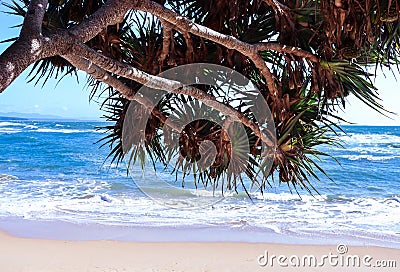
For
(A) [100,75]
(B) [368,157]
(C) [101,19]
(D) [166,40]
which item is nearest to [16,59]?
(C) [101,19]

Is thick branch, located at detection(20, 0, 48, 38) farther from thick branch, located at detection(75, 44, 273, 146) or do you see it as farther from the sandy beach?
the sandy beach

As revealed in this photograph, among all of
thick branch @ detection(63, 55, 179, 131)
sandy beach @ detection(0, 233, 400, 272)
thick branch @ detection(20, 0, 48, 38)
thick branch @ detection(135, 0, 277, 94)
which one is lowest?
sandy beach @ detection(0, 233, 400, 272)

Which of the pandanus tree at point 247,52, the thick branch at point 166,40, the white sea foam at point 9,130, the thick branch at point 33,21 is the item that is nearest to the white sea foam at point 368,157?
the pandanus tree at point 247,52

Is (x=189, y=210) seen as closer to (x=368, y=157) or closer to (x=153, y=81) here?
(x=153, y=81)

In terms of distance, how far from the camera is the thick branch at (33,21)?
44.2 inches

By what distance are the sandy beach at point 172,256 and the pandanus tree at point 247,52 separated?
152 cm

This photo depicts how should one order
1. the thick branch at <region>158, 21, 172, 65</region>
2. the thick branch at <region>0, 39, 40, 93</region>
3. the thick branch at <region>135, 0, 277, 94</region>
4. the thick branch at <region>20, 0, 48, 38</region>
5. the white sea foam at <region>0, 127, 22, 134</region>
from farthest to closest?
the white sea foam at <region>0, 127, 22, 134</region>
the thick branch at <region>158, 21, 172, 65</region>
the thick branch at <region>135, 0, 277, 94</region>
the thick branch at <region>20, 0, 48, 38</region>
the thick branch at <region>0, 39, 40, 93</region>

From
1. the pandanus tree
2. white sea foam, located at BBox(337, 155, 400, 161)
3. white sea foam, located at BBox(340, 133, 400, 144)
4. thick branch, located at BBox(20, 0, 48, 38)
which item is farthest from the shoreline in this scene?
white sea foam, located at BBox(340, 133, 400, 144)

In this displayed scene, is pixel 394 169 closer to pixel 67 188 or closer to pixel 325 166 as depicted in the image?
pixel 325 166

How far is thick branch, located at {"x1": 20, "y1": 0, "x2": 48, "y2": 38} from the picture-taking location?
3.68 feet

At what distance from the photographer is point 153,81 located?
1.67 metres

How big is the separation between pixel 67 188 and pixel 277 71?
893 centimetres

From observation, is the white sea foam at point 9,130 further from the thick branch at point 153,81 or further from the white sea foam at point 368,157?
the thick branch at point 153,81

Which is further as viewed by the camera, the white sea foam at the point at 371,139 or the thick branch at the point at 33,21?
the white sea foam at the point at 371,139
